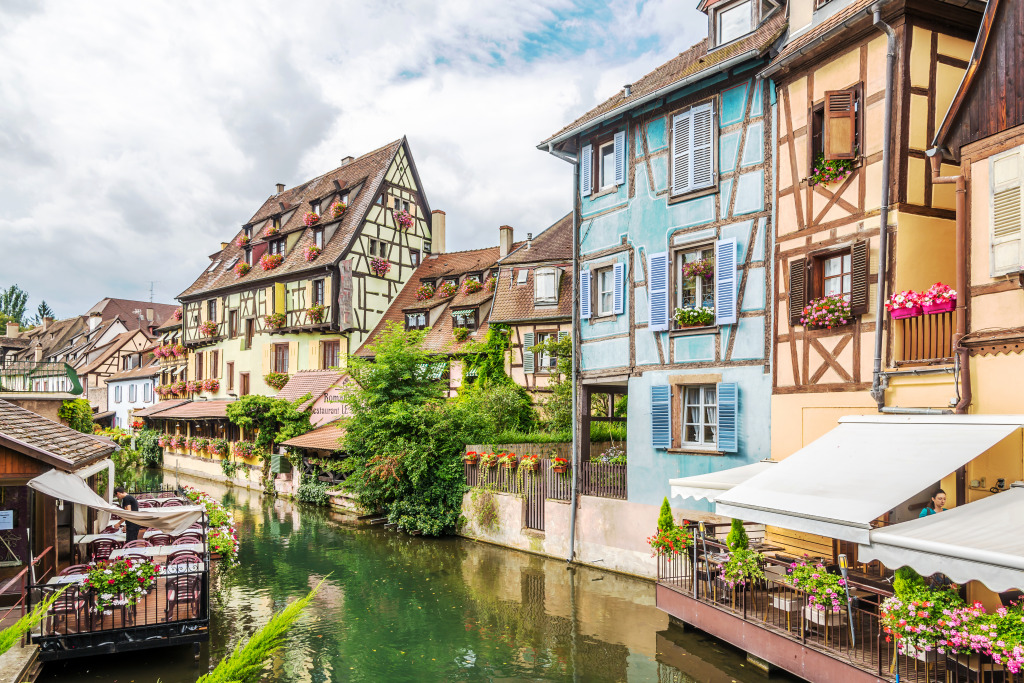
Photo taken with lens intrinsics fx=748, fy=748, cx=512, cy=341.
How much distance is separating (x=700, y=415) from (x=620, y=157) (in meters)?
5.86

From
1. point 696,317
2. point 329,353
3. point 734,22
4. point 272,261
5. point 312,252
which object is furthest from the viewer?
point 272,261

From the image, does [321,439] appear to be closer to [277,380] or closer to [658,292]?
[277,380]

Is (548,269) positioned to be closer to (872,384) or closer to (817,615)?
(872,384)

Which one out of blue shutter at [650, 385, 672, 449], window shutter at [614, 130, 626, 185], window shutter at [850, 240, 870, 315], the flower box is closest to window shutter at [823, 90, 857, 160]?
window shutter at [850, 240, 870, 315]

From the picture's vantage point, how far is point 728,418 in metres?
13.6

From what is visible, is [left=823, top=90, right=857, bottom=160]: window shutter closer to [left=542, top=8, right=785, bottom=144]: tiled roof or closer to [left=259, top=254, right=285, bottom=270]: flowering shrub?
[left=542, top=8, right=785, bottom=144]: tiled roof

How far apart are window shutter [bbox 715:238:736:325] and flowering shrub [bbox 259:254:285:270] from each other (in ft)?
93.8

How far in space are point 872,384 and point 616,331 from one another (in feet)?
20.4

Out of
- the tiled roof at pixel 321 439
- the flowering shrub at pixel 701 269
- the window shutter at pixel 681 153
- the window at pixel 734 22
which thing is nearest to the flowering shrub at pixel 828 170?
the flowering shrub at pixel 701 269

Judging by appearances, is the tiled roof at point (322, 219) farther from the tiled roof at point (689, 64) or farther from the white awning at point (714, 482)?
the white awning at point (714, 482)

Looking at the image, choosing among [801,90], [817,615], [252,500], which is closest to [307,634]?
[817,615]

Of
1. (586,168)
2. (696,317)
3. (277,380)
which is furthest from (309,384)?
(696,317)

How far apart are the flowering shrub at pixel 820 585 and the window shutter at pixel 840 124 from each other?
20.2 ft

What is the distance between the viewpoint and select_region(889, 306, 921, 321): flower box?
988 cm
